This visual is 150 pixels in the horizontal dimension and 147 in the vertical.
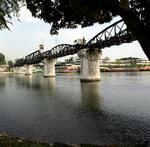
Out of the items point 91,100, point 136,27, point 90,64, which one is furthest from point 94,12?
point 90,64

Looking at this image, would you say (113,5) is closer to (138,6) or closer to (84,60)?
(138,6)

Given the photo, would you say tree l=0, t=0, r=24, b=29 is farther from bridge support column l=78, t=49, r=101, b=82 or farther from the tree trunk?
bridge support column l=78, t=49, r=101, b=82

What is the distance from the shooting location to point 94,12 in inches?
610

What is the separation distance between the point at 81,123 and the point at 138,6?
653 inches

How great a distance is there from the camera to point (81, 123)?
30766mm

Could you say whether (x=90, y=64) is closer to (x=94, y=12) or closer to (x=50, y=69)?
(x=50, y=69)

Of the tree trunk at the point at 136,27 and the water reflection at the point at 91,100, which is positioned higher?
the tree trunk at the point at 136,27

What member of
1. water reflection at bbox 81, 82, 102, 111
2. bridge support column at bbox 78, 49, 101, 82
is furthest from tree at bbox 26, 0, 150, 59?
bridge support column at bbox 78, 49, 101, 82

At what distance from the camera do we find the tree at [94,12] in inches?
590

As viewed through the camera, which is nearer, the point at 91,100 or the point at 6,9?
the point at 6,9

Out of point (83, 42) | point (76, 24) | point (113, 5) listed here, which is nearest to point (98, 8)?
point (113, 5)

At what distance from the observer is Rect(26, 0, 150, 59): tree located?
14977 mm

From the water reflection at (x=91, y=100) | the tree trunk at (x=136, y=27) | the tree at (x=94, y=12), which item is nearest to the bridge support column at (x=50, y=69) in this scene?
the water reflection at (x=91, y=100)

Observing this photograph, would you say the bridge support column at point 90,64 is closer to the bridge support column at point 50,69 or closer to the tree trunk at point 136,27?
the bridge support column at point 50,69
